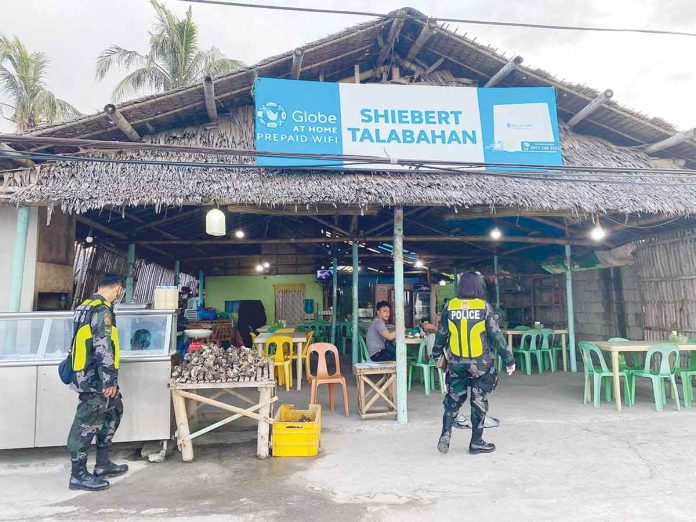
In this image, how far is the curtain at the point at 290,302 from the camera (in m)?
14.6

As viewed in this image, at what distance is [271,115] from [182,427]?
3.78m

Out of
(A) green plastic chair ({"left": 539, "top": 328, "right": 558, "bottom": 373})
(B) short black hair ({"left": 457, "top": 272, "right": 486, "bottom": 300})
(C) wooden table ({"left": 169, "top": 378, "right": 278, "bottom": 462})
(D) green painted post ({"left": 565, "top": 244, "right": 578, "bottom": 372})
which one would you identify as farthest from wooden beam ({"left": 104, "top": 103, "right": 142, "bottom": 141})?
(D) green painted post ({"left": 565, "top": 244, "right": 578, "bottom": 372})

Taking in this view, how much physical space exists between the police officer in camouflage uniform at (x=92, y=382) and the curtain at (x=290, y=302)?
10826 mm

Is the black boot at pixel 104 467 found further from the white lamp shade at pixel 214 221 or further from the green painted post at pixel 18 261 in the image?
the white lamp shade at pixel 214 221

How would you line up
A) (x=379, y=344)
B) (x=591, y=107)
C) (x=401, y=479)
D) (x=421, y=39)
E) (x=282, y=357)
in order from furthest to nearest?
(x=282, y=357) → (x=379, y=344) → (x=591, y=107) → (x=421, y=39) → (x=401, y=479)

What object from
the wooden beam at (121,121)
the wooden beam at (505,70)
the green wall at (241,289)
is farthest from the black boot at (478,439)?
the green wall at (241,289)

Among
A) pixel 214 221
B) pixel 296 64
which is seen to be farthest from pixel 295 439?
pixel 296 64

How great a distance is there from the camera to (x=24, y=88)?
14656 millimetres

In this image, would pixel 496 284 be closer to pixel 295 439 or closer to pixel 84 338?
pixel 295 439

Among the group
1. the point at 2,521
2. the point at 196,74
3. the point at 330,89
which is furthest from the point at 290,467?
the point at 196,74

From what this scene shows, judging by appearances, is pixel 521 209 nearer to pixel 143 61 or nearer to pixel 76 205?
pixel 76 205

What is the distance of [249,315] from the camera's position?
532 inches

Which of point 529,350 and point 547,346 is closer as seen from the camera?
point 529,350

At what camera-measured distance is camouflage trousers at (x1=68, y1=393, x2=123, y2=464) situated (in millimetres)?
3598
